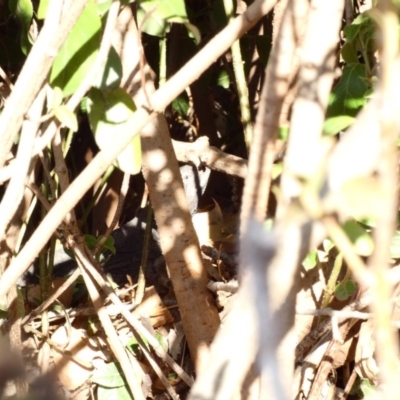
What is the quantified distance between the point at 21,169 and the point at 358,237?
29cm

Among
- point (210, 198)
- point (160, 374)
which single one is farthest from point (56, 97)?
point (210, 198)

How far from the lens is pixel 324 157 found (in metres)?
0.33

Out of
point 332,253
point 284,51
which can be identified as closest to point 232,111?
point 332,253

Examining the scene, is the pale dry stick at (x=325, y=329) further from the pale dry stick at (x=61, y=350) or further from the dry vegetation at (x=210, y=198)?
the pale dry stick at (x=61, y=350)

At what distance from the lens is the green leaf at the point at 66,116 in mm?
566

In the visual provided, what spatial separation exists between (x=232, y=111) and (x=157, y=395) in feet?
2.51

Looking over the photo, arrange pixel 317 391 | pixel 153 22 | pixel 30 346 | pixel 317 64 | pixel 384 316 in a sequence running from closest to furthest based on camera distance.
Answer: pixel 384 316 < pixel 317 64 < pixel 153 22 < pixel 317 391 < pixel 30 346

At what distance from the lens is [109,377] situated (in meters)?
1.12

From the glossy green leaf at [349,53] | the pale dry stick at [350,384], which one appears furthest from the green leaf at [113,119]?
the pale dry stick at [350,384]

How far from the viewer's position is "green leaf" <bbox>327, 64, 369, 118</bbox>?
0.79 m

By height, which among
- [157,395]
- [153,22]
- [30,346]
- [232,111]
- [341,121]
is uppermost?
[153,22]

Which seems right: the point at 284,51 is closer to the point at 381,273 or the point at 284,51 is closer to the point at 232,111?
the point at 381,273

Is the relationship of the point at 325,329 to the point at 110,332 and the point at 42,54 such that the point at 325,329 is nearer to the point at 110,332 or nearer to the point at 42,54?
the point at 110,332

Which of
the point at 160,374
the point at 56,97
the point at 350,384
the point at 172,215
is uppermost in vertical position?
the point at 56,97
